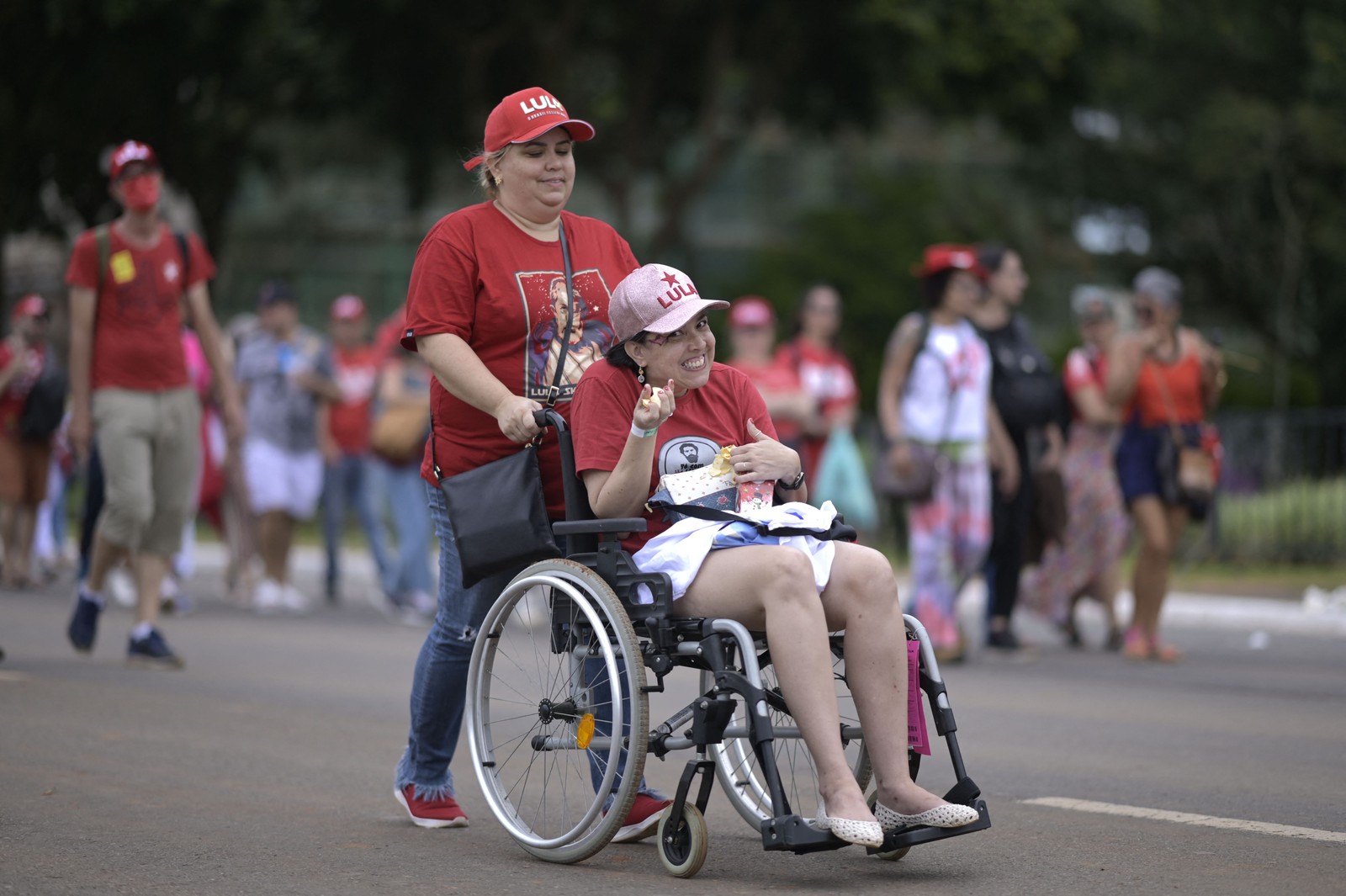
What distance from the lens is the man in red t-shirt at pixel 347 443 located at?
46.2 feet

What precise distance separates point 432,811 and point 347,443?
8762 mm

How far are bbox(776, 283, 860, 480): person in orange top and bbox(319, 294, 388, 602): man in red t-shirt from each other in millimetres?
3307

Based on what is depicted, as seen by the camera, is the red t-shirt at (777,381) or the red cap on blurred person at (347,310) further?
the red cap on blurred person at (347,310)

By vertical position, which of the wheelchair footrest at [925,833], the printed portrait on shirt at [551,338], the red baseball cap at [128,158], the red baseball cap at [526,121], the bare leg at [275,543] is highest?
the red baseball cap at [128,158]

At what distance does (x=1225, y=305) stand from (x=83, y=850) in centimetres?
2618

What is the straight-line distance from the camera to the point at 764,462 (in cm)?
512

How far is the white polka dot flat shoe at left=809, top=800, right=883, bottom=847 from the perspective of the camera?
456 centimetres

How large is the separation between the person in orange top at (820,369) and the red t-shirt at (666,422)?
6.81 metres

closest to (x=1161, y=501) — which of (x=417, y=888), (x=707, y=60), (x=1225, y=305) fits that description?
(x=417, y=888)

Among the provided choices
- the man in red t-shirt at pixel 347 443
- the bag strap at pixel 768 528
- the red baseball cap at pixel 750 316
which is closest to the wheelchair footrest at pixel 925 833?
the bag strap at pixel 768 528

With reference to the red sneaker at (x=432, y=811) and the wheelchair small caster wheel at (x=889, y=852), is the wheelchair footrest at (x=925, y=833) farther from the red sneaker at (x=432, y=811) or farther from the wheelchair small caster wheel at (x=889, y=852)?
the red sneaker at (x=432, y=811)

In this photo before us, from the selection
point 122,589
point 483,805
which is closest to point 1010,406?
point 483,805

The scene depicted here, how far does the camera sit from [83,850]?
204 inches

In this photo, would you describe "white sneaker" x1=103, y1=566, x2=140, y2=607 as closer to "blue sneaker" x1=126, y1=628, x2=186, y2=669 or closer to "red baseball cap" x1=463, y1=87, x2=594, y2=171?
"blue sneaker" x1=126, y1=628, x2=186, y2=669
